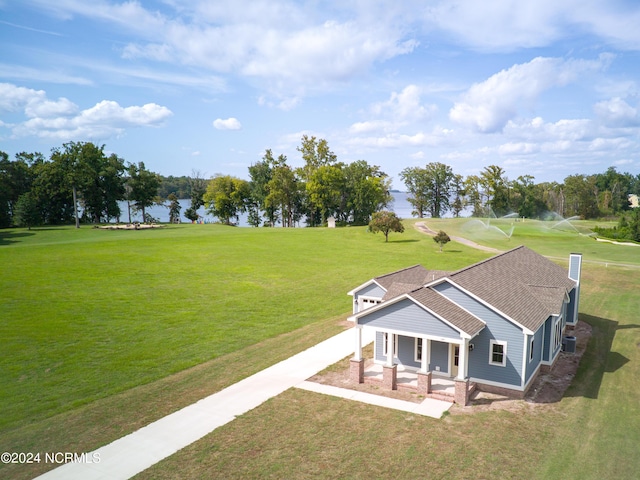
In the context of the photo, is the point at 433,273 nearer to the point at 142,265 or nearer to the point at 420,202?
the point at 142,265

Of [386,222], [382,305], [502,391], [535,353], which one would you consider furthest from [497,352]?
[386,222]

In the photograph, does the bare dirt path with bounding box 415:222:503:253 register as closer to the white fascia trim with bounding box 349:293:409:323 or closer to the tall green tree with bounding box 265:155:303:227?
the tall green tree with bounding box 265:155:303:227

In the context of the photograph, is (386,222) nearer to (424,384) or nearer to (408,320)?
(408,320)

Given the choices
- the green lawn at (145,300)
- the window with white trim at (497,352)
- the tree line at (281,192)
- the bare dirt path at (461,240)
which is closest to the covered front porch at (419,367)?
the window with white trim at (497,352)

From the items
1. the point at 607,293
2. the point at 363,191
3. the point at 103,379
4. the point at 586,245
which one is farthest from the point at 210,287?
the point at 363,191

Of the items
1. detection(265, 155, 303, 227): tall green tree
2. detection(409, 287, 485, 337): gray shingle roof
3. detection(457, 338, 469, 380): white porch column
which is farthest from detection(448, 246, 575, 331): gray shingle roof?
detection(265, 155, 303, 227): tall green tree

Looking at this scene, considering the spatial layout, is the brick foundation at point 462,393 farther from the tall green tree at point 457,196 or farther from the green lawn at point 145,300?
the tall green tree at point 457,196
